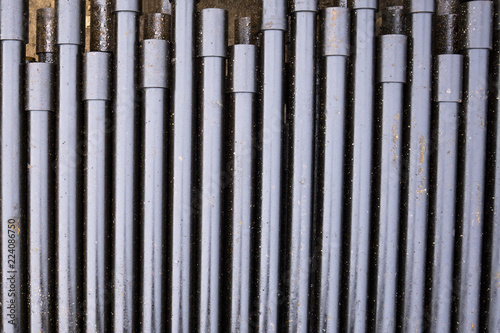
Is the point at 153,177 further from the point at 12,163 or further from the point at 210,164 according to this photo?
the point at 12,163

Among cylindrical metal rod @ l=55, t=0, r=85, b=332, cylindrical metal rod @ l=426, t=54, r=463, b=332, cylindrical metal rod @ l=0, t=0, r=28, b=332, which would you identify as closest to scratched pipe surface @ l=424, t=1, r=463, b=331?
cylindrical metal rod @ l=426, t=54, r=463, b=332

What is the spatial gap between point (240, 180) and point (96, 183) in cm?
35

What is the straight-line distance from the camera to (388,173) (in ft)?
3.05

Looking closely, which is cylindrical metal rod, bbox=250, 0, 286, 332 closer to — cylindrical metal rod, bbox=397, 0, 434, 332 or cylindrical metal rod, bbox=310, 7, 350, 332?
cylindrical metal rod, bbox=310, 7, 350, 332

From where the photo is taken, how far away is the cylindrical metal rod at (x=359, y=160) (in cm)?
93

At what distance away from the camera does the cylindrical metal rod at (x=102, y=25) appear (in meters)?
0.98

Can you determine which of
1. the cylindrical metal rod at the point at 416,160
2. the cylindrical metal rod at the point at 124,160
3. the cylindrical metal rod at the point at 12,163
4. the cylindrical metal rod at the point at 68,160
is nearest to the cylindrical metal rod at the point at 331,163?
the cylindrical metal rod at the point at 416,160

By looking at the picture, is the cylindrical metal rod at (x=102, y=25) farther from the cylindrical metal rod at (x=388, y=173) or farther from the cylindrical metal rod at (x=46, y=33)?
the cylindrical metal rod at (x=388, y=173)

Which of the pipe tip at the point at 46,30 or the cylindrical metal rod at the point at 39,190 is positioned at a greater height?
the pipe tip at the point at 46,30

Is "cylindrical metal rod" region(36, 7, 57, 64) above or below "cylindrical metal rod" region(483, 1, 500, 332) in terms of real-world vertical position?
above

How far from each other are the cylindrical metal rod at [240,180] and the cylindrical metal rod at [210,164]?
27mm

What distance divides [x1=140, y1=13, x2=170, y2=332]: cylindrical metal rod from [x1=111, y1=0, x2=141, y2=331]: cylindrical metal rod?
0.08 feet

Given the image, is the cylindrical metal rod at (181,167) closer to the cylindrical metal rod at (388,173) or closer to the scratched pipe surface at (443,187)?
the cylindrical metal rod at (388,173)

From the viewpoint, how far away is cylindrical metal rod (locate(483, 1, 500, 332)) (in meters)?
0.92
